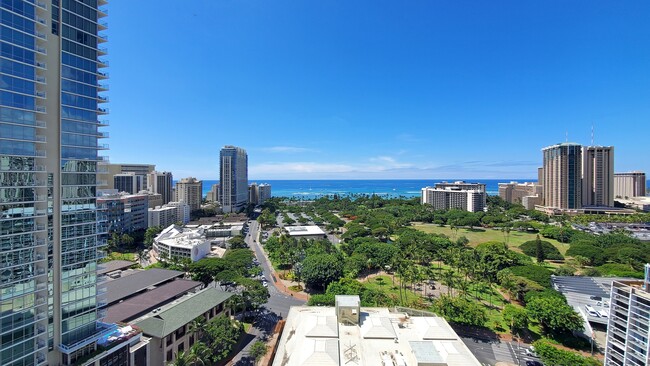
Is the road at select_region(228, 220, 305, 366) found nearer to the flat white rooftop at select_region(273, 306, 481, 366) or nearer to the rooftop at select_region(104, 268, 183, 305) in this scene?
the flat white rooftop at select_region(273, 306, 481, 366)

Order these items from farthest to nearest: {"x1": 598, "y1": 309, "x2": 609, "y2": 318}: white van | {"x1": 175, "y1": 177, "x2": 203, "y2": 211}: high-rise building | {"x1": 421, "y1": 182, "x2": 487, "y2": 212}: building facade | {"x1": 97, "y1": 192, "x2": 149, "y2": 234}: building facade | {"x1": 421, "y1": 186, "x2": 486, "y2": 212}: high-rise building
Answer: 1. {"x1": 421, "y1": 182, "x2": 487, "y2": 212}: building facade
2. {"x1": 421, "y1": 186, "x2": 486, "y2": 212}: high-rise building
3. {"x1": 175, "y1": 177, "x2": 203, "y2": 211}: high-rise building
4. {"x1": 97, "y1": 192, "x2": 149, "y2": 234}: building facade
5. {"x1": 598, "y1": 309, "x2": 609, "y2": 318}: white van

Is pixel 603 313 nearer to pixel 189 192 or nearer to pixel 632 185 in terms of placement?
pixel 189 192

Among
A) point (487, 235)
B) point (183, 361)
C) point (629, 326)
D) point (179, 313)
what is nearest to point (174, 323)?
point (179, 313)

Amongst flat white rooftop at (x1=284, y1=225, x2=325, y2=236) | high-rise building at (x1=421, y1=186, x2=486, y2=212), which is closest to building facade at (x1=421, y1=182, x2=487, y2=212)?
high-rise building at (x1=421, y1=186, x2=486, y2=212)

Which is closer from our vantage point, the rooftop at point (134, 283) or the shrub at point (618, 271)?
the rooftop at point (134, 283)

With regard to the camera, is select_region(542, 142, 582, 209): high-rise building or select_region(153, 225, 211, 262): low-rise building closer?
select_region(153, 225, 211, 262): low-rise building

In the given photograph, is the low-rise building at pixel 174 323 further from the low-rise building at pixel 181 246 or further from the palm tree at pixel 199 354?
the low-rise building at pixel 181 246

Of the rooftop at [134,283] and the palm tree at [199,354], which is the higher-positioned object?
the rooftop at [134,283]

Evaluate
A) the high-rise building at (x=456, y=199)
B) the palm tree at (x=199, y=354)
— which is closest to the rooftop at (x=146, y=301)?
the palm tree at (x=199, y=354)
